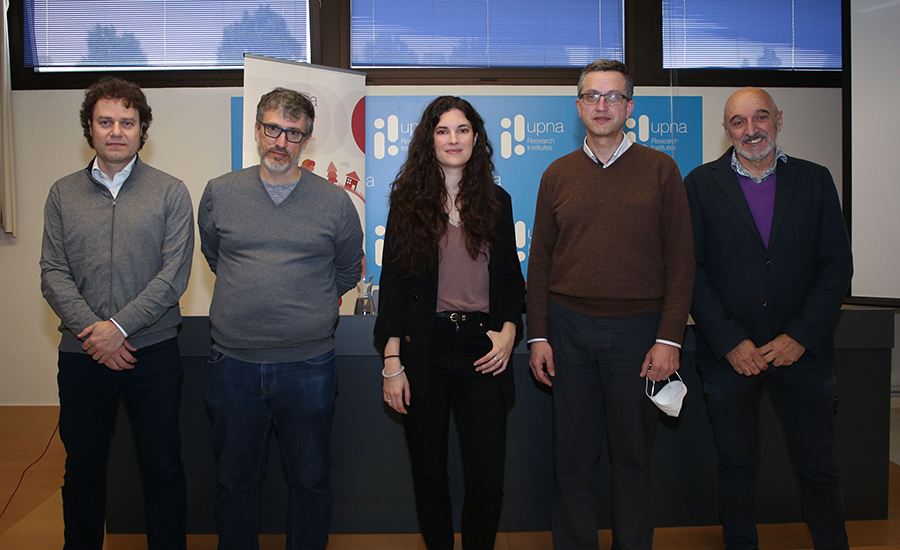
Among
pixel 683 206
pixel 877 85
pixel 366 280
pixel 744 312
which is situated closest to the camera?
pixel 683 206

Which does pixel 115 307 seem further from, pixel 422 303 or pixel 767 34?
pixel 767 34

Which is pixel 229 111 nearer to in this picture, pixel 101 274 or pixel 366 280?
pixel 366 280

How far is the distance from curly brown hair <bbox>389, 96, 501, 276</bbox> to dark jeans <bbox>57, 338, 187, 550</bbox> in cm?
92

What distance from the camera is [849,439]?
2.31 metres

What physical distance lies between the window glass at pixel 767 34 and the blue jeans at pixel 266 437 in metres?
4.05

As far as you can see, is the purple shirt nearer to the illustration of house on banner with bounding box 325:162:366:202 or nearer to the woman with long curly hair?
the woman with long curly hair

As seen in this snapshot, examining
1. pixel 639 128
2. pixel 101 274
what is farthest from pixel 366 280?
pixel 639 128

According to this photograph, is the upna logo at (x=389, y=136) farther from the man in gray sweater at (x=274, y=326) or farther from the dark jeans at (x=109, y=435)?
the dark jeans at (x=109, y=435)

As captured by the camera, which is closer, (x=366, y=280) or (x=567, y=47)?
(x=366, y=280)

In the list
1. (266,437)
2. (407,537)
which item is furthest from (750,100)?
(407,537)

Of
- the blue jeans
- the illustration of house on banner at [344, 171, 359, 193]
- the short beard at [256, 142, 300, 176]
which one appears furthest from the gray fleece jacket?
the illustration of house on banner at [344, 171, 359, 193]

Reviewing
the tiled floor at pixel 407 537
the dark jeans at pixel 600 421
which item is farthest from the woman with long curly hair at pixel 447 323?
the tiled floor at pixel 407 537

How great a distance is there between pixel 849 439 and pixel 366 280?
89.2 inches

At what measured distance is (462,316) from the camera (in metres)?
1.70
